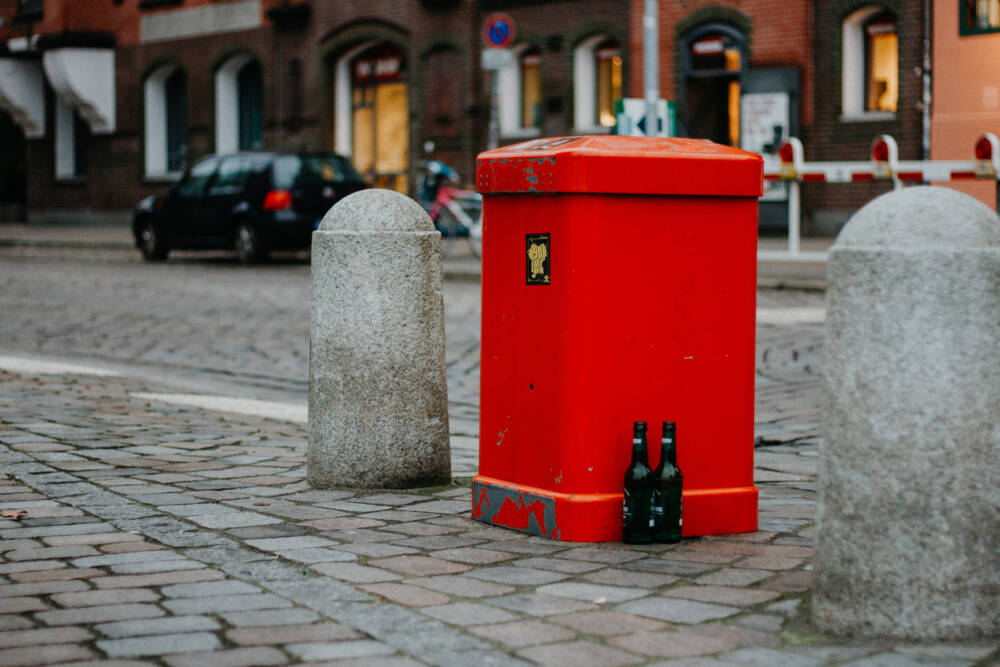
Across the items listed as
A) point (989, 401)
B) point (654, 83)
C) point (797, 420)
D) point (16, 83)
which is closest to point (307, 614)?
point (989, 401)

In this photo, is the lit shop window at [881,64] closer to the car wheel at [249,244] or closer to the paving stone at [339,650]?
the car wheel at [249,244]

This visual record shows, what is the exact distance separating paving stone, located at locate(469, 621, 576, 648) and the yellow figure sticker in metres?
1.26

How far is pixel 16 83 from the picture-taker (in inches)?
1487

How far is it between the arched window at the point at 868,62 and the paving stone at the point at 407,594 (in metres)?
18.9

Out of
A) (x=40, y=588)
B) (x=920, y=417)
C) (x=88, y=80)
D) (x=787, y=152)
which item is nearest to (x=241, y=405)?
(x=40, y=588)

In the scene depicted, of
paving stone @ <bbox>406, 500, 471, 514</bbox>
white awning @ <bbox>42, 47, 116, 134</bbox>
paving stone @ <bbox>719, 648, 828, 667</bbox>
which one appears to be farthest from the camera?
white awning @ <bbox>42, 47, 116, 134</bbox>

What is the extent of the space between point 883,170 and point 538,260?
10.8 meters

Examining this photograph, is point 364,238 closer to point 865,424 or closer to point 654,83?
point 865,424

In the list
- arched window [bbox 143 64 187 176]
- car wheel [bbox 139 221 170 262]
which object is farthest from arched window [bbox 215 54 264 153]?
car wheel [bbox 139 221 170 262]

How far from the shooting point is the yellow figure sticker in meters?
4.57

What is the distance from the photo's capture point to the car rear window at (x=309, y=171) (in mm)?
20281

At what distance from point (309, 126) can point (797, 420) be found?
973 inches

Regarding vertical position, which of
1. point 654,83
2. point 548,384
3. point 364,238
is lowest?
point 548,384

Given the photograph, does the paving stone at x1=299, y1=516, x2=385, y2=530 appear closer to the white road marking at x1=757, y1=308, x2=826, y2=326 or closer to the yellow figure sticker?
the yellow figure sticker
